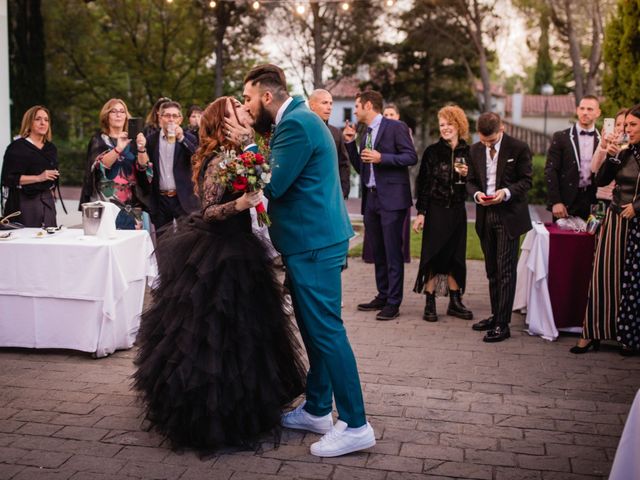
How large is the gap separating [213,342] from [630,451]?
7.17 feet

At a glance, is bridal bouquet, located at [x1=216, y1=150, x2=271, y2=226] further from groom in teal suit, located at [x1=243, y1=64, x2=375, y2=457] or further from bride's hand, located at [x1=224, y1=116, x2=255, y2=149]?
bride's hand, located at [x1=224, y1=116, x2=255, y2=149]

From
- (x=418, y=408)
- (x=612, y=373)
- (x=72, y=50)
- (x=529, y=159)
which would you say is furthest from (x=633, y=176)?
(x=72, y=50)

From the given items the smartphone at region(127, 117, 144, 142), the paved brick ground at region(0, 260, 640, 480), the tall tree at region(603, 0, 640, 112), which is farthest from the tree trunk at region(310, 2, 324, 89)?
the paved brick ground at region(0, 260, 640, 480)

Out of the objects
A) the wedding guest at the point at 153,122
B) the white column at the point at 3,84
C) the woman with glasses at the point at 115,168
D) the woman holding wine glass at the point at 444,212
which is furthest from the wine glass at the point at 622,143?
the white column at the point at 3,84

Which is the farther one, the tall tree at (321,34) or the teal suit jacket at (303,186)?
the tall tree at (321,34)

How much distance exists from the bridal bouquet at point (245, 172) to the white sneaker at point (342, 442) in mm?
1461

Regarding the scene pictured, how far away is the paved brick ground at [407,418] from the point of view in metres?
3.93

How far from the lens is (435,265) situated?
7.37 metres

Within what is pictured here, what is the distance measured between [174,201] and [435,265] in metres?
2.81

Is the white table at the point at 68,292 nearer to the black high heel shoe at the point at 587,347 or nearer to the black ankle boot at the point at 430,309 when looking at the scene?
the black ankle boot at the point at 430,309

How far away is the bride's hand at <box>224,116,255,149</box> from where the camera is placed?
4.15 metres

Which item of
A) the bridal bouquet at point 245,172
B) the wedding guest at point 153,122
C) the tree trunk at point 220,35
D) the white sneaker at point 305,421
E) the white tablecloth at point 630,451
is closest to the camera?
the white tablecloth at point 630,451

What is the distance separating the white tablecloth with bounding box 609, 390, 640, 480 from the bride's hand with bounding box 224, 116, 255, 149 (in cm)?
244

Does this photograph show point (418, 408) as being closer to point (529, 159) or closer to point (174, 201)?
point (529, 159)
